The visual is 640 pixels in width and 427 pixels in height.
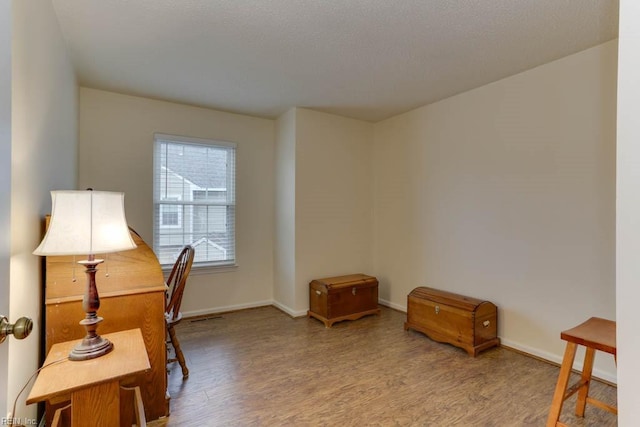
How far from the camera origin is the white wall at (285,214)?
12.5ft

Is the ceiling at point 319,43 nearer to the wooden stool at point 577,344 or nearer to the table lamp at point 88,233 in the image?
the table lamp at point 88,233

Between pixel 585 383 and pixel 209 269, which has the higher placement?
pixel 209 269

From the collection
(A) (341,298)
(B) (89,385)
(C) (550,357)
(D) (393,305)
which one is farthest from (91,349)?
(D) (393,305)

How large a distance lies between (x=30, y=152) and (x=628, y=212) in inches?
100

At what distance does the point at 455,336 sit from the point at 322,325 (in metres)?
1.35

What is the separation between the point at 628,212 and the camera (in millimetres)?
1089

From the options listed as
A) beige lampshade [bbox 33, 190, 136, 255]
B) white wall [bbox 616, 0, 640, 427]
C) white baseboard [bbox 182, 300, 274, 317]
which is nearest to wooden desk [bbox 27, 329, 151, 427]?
beige lampshade [bbox 33, 190, 136, 255]

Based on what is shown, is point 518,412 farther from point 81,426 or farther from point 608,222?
point 81,426

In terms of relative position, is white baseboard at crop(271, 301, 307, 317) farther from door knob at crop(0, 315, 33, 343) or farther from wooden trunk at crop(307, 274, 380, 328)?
door knob at crop(0, 315, 33, 343)

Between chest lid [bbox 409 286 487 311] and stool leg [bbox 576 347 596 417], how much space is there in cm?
88

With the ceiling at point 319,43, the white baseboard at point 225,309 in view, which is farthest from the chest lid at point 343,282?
the ceiling at point 319,43

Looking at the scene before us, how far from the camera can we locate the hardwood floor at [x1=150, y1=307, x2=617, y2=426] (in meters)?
1.90

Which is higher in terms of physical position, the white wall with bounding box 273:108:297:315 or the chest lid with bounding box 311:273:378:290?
the white wall with bounding box 273:108:297:315

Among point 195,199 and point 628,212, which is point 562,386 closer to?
point 628,212
